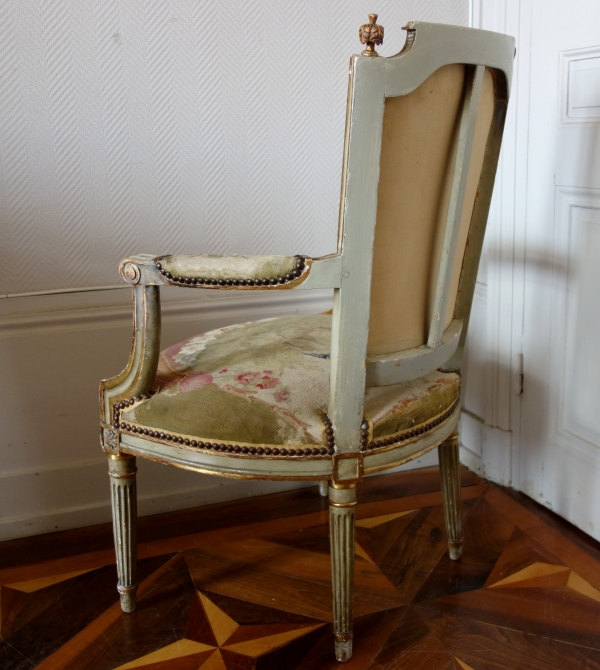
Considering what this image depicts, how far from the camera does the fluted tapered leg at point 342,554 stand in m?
0.99

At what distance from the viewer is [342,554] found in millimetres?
1010

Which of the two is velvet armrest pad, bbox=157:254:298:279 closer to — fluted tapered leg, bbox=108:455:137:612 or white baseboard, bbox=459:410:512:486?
fluted tapered leg, bbox=108:455:137:612

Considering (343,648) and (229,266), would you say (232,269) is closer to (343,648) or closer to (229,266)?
(229,266)

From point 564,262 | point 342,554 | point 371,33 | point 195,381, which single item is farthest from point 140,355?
point 564,262

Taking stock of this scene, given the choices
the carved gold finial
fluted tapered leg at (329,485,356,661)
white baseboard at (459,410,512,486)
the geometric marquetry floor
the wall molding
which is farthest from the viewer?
white baseboard at (459,410,512,486)

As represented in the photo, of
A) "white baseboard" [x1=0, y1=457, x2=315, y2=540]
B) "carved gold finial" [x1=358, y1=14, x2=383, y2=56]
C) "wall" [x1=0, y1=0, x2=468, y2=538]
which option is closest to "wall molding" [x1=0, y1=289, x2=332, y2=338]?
"wall" [x1=0, y1=0, x2=468, y2=538]

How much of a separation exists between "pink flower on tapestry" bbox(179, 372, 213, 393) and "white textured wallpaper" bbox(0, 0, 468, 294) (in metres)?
0.49

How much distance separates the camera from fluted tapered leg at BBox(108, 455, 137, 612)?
1112mm

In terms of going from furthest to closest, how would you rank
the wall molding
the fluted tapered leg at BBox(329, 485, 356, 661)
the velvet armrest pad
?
1. the wall molding
2. the fluted tapered leg at BBox(329, 485, 356, 661)
3. the velvet armrest pad

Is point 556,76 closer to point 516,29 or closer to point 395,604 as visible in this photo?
point 516,29

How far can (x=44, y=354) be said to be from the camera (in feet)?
4.70

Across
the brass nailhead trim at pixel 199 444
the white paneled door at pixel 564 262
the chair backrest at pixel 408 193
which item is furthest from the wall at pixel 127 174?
the chair backrest at pixel 408 193

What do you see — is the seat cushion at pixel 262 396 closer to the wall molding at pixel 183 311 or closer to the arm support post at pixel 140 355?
the arm support post at pixel 140 355

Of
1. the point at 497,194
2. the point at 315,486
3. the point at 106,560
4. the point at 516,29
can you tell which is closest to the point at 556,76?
the point at 516,29
